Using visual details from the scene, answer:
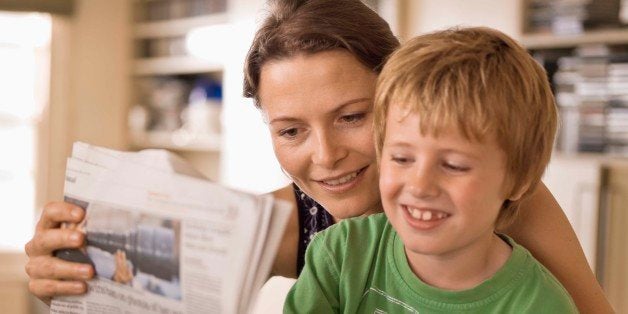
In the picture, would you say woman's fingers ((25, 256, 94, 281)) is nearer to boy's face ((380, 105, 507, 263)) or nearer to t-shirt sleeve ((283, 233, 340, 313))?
t-shirt sleeve ((283, 233, 340, 313))

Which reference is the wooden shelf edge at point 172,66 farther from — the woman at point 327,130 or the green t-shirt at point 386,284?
the green t-shirt at point 386,284

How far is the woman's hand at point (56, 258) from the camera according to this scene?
1.12 meters

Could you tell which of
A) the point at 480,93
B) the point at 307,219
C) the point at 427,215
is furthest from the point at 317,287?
the point at 307,219

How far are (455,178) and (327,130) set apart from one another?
0.33m

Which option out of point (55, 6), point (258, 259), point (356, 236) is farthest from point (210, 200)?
point (55, 6)

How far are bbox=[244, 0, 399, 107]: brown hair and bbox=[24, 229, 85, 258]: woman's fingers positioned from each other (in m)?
0.40

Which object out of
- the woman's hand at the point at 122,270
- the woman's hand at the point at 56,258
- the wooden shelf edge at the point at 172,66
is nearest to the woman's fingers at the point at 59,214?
the woman's hand at the point at 56,258

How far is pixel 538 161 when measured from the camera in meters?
1.03

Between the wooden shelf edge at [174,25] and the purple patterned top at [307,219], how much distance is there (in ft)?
9.75

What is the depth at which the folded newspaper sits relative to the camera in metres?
0.93

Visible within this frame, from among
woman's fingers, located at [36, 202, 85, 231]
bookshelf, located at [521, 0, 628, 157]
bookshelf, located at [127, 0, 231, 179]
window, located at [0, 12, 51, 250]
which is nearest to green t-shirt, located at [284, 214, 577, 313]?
woman's fingers, located at [36, 202, 85, 231]

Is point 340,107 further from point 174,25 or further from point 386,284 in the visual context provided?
point 174,25

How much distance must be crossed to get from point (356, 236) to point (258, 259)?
24 centimetres

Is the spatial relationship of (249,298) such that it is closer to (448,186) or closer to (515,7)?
(448,186)
